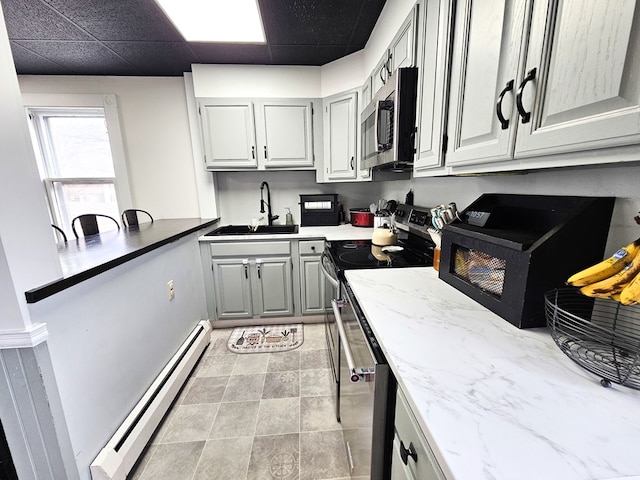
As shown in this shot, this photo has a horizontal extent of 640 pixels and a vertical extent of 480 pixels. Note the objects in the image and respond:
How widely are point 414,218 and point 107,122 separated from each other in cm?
327

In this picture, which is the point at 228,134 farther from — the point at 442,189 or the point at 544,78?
the point at 544,78

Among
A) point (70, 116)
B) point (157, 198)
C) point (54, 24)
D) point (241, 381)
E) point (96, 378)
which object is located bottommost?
point (241, 381)

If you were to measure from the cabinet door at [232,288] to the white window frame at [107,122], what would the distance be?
58.4 inches

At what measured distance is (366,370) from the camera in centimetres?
77

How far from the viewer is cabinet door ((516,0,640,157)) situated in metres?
0.48

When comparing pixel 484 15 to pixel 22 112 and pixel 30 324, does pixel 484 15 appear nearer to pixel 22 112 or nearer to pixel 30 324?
pixel 22 112

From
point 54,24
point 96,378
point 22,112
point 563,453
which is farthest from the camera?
point 54,24

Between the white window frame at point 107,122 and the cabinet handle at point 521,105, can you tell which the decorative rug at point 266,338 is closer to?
the white window frame at point 107,122

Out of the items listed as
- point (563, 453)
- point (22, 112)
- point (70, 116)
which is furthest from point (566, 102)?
point (70, 116)

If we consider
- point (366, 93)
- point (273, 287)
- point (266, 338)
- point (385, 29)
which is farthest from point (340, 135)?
point (266, 338)

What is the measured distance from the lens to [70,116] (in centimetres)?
289

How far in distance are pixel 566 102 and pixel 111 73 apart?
3.75 m

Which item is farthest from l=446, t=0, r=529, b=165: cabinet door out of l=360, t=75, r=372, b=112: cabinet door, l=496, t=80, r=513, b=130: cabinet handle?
l=360, t=75, r=372, b=112: cabinet door

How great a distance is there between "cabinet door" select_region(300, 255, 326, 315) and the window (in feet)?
7.67
